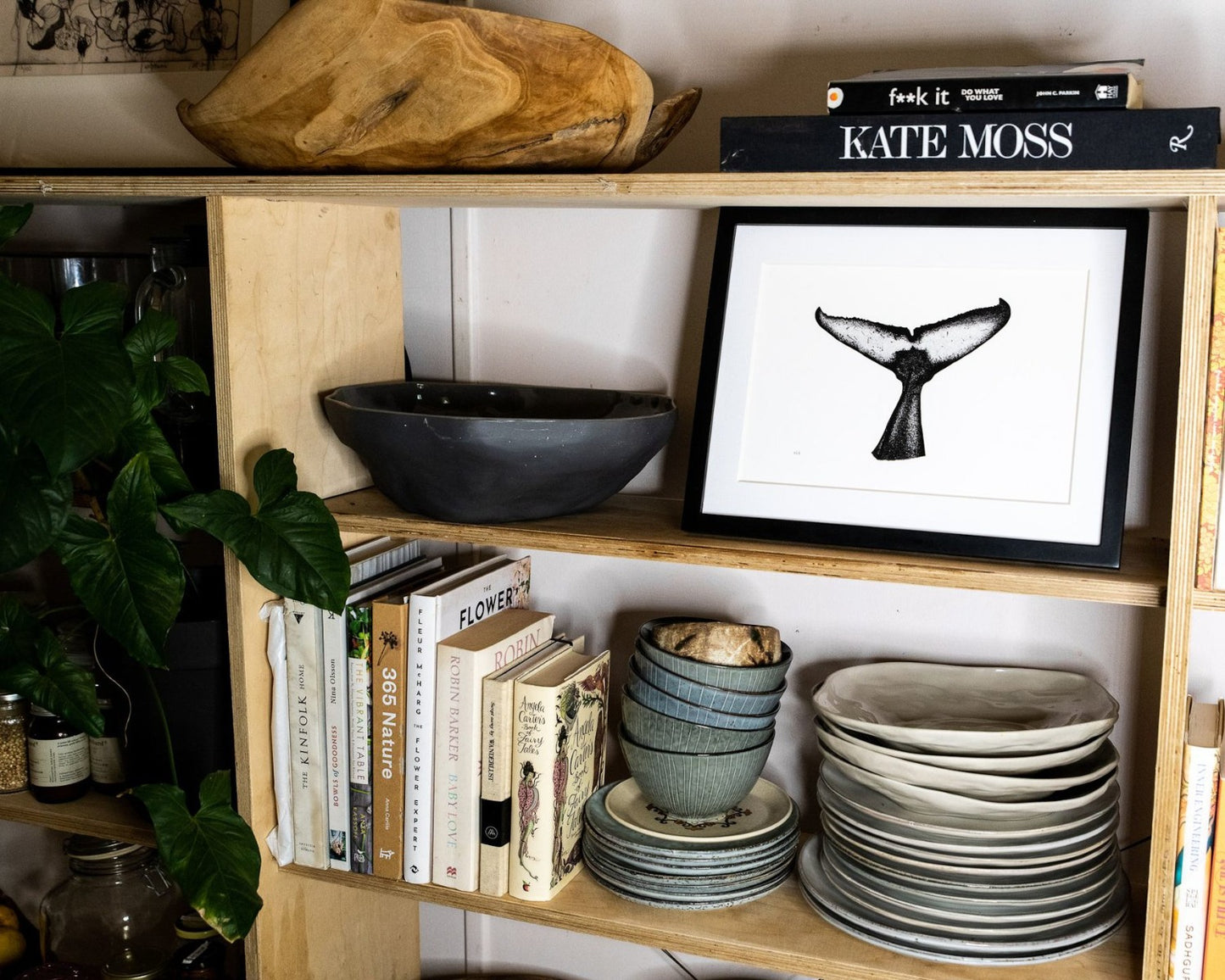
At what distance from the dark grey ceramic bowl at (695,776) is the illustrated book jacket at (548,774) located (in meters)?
0.06

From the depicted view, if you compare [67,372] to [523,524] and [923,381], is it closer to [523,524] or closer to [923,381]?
[523,524]

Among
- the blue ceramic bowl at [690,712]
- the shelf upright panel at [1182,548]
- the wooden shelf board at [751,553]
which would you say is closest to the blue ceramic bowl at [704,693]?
the blue ceramic bowl at [690,712]

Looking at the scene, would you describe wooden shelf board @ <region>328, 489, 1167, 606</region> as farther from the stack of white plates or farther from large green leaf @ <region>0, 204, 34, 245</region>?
large green leaf @ <region>0, 204, 34, 245</region>

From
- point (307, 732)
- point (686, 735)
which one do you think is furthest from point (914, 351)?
point (307, 732)

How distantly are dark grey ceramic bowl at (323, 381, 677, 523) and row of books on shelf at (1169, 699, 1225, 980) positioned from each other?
554 millimetres

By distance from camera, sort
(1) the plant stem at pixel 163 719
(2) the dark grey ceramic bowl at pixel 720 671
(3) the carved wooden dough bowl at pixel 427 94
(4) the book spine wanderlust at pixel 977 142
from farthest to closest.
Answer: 1. (1) the plant stem at pixel 163 719
2. (2) the dark grey ceramic bowl at pixel 720 671
3. (3) the carved wooden dough bowl at pixel 427 94
4. (4) the book spine wanderlust at pixel 977 142

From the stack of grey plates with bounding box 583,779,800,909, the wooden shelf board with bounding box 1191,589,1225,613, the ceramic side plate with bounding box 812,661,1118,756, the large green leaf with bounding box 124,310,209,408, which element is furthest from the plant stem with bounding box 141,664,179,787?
the wooden shelf board with bounding box 1191,589,1225,613

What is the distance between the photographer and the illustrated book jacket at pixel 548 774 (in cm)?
114

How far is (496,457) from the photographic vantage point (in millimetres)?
1063

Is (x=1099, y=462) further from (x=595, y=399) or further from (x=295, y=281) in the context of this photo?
(x=295, y=281)

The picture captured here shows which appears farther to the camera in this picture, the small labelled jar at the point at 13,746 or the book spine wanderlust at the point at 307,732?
the small labelled jar at the point at 13,746

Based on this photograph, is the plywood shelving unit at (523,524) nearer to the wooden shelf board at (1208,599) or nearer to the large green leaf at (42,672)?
the wooden shelf board at (1208,599)

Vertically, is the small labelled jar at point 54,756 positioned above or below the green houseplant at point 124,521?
below

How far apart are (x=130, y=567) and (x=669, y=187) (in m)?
0.58
